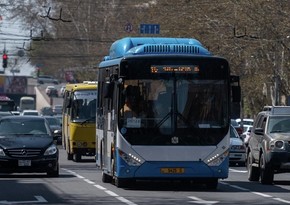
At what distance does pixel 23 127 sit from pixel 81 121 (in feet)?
34.7

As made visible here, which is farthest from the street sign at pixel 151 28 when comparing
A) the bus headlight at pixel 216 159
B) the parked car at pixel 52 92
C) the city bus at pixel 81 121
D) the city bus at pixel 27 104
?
the parked car at pixel 52 92

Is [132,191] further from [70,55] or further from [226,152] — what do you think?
[70,55]

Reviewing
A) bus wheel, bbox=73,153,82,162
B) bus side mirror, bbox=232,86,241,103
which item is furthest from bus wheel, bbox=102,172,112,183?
bus wheel, bbox=73,153,82,162

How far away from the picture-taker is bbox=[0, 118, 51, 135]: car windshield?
31.4 metres

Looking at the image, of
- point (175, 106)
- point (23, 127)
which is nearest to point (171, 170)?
point (175, 106)

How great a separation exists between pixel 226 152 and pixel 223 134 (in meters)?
0.43

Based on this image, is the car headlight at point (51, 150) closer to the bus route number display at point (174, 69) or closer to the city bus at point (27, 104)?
the bus route number display at point (174, 69)

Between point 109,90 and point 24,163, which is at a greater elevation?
point 109,90

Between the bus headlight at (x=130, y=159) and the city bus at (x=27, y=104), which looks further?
the city bus at (x=27, y=104)

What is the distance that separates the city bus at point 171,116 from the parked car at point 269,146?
2627mm

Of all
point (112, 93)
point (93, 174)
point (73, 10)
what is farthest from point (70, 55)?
point (112, 93)

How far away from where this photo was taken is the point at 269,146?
2834 centimetres

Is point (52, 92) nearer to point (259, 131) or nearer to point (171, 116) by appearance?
point (259, 131)

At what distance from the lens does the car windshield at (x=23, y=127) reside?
3141cm
